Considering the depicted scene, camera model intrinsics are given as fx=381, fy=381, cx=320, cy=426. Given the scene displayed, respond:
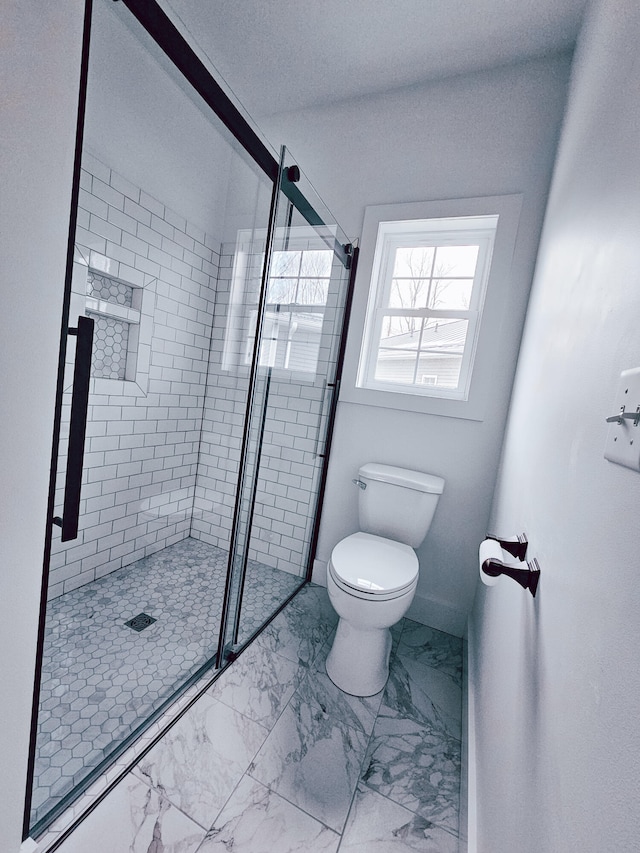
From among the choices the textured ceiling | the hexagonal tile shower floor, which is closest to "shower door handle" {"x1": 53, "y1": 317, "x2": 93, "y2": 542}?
the hexagonal tile shower floor

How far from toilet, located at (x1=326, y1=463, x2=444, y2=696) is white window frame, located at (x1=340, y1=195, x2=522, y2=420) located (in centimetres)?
39

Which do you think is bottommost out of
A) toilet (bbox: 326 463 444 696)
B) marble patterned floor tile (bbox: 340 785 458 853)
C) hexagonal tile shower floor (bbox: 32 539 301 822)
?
marble patterned floor tile (bbox: 340 785 458 853)

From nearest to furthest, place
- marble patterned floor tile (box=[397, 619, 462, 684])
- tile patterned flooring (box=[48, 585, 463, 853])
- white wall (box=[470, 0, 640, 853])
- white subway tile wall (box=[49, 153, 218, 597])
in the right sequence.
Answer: white wall (box=[470, 0, 640, 853]), tile patterned flooring (box=[48, 585, 463, 853]), white subway tile wall (box=[49, 153, 218, 597]), marble patterned floor tile (box=[397, 619, 462, 684])

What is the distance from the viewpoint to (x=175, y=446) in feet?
6.42

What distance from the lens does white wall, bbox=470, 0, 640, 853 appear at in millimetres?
403

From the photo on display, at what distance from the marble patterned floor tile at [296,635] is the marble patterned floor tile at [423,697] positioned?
351 mm

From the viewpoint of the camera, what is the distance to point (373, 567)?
5.18ft

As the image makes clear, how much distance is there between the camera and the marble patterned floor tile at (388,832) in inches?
41.2

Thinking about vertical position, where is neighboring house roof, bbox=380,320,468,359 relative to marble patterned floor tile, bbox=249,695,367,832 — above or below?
above

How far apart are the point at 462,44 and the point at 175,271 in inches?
65.3

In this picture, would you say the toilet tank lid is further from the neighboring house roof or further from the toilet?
the neighboring house roof

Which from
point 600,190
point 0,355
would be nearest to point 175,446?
point 0,355

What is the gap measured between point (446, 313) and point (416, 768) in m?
1.96

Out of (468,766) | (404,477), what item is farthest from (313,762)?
(404,477)
